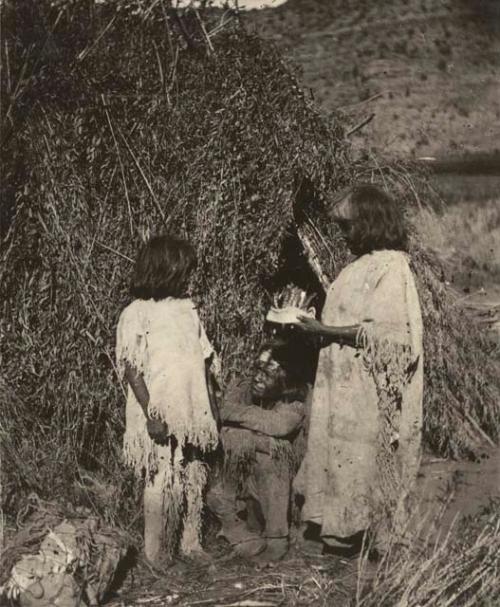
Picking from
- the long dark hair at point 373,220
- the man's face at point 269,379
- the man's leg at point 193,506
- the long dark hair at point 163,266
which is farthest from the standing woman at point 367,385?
the long dark hair at point 163,266

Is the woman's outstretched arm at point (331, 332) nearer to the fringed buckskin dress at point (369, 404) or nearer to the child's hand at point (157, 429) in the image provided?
the fringed buckskin dress at point (369, 404)

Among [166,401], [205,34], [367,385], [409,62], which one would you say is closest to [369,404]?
[367,385]

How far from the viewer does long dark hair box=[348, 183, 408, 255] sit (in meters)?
4.09

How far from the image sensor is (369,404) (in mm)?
4230

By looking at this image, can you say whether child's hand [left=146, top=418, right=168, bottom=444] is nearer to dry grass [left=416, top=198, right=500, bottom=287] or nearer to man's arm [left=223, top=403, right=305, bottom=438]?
man's arm [left=223, top=403, right=305, bottom=438]

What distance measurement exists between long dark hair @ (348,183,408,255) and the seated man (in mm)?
816

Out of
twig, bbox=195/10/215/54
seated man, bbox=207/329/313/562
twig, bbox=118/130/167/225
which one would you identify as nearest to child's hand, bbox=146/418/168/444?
seated man, bbox=207/329/313/562

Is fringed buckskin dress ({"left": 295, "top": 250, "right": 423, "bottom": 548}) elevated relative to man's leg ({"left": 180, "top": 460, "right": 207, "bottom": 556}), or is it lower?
elevated

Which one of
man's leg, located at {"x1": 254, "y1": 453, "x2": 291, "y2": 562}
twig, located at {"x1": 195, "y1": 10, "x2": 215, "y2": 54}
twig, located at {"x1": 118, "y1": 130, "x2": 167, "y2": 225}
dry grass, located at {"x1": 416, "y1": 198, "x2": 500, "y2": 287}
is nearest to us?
man's leg, located at {"x1": 254, "y1": 453, "x2": 291, "y2": 562}

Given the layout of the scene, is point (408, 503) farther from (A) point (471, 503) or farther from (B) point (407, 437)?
(A) point (471, 503)

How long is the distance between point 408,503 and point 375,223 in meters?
1.37

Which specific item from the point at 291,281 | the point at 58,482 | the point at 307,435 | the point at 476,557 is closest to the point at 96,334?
the point at 58,482

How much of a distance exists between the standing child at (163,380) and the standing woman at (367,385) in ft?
1.85

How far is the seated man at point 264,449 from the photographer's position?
457cm
